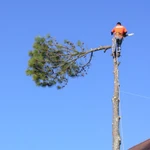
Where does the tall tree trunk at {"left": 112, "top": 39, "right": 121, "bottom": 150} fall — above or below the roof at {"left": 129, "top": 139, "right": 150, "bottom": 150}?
below

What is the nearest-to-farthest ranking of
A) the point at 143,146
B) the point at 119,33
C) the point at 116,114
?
1. the point at 116,114
2. the point at 119,33
3. the point at 143,146

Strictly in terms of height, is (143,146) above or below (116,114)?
above

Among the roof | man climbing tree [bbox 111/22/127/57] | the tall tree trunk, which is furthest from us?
the roof

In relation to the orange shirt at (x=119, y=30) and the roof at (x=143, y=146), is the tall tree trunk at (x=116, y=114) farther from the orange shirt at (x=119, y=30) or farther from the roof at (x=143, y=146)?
the roof at (x=143, y=146)

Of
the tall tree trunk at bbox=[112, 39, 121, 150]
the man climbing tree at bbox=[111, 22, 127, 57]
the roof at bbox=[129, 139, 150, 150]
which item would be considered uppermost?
the man climbing tree at bbox=[111, 22, 127, 57]

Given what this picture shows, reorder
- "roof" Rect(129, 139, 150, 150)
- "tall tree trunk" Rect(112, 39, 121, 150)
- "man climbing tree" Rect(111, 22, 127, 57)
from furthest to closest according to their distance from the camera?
"roof" Rect(129, 139, 150, 150), "man climbing tree" Rect(111, 22, 127, 57), "tall tree trunk" Rect(112, 39, 121, 150)

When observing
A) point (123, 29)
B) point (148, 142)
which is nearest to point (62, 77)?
point (123, 29)

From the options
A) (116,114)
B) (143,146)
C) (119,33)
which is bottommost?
(116,114)

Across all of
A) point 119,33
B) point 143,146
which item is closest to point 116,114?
point 119,33

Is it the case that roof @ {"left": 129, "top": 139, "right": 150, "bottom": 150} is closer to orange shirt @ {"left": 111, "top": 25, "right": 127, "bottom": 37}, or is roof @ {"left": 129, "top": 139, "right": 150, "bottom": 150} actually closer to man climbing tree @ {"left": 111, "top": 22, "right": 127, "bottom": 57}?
man climbing tree @ {"left": 111, "top": 22, "right": 127, "bottom": 57}

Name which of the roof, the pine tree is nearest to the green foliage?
the pine tree

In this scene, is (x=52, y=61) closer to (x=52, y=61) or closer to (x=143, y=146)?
(x=52, y=61)

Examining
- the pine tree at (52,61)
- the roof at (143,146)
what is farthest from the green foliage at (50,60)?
the roof at (143,146)

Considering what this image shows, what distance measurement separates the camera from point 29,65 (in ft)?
37.9
